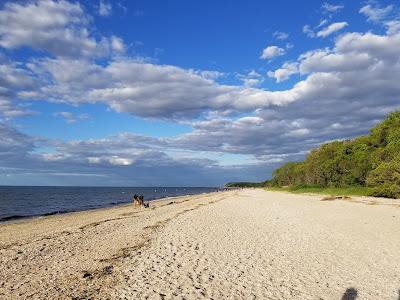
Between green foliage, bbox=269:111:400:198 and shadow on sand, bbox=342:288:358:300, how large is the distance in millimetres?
39822

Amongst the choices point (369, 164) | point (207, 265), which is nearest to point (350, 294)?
point (207, 265)

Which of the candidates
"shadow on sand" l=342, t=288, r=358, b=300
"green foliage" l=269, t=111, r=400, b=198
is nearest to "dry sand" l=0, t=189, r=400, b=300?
"shadow on sand" l=342, t=288, r=358, b=300

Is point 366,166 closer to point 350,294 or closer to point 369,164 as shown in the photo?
point 369,164

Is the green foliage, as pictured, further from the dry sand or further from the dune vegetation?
the dry sand

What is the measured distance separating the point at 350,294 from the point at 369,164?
202ft

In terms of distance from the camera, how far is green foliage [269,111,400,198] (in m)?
47.7

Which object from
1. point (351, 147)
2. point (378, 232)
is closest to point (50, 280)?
point (378, 232)

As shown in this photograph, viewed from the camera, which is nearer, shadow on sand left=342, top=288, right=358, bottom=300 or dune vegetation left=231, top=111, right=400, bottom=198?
shadow on sand left=342, top=288, right=358, bottom=300

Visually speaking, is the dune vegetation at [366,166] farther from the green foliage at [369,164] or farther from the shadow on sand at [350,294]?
the shadow on sand at [350,294]

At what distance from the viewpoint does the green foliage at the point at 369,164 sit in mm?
47719

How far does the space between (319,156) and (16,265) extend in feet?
327

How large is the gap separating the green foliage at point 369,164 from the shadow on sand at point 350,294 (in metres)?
39.8

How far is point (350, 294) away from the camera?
962 cm

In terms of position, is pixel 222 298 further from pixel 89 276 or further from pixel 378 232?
pixel 378 232
